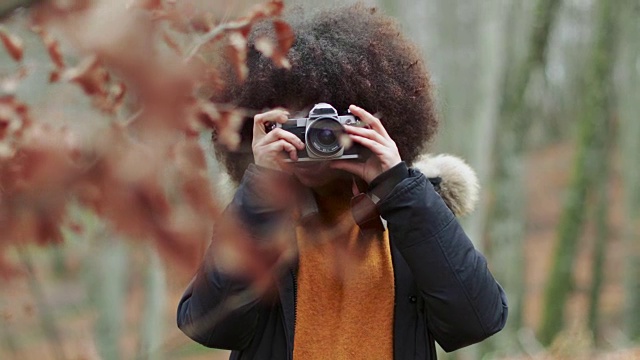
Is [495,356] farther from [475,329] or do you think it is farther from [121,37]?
[121,37]

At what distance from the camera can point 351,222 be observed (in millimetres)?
2184

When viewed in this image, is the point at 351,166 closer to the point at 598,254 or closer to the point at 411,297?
the point at 411,297

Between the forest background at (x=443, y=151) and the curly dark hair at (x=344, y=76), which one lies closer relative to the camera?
the forest background at (x=443, y=151)

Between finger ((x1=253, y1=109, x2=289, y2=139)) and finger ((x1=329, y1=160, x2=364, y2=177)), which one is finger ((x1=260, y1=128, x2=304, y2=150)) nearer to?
finger ((x1=253, y1=109, x2=289, y2=139))

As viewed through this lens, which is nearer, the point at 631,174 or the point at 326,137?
the point at 326,137

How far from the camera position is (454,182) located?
2484 mm

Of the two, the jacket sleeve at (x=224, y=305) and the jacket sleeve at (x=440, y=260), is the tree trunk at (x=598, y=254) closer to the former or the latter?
the jacket sleeve at (x=440, y=260)

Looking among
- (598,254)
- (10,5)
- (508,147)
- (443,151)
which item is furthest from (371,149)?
(598,254)

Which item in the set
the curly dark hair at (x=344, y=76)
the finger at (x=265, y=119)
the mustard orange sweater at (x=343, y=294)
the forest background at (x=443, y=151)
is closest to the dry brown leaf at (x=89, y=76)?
the forest background at (x=443, y=151)

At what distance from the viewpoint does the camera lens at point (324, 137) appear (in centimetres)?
194

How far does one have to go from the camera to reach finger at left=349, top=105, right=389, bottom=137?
207 centimetres

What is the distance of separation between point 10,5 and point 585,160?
8875 millimetres

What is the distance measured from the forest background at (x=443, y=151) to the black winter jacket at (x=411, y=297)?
4.6 inches

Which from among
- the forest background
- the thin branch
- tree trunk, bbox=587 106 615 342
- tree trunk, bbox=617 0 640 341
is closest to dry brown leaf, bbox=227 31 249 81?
the forest background
